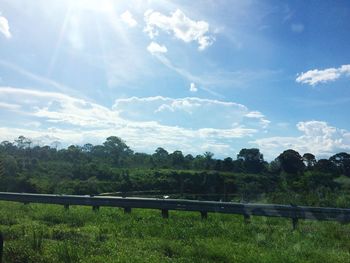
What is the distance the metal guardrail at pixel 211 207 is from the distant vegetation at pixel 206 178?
5.87 m

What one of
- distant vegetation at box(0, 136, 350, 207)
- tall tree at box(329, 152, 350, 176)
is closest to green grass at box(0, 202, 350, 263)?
distant vegetation at box(0, 136, 350, 207)

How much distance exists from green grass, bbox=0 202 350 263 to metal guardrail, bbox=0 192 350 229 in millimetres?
374

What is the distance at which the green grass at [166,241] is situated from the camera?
891cm

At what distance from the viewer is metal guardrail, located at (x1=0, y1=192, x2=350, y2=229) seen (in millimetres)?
14695

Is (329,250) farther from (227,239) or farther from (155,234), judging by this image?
(155,234)

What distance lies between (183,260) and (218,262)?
67cm

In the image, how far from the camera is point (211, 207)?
16406 mm

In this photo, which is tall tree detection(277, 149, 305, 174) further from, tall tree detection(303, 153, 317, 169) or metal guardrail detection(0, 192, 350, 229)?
metal guardrail detection(0, 192, 350, 229)

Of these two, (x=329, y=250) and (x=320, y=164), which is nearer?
(x=329, y=250)

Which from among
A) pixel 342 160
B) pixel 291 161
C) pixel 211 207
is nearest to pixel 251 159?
pixel 291 161

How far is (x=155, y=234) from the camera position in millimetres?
11961

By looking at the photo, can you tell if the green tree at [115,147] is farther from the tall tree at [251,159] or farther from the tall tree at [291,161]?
the tall tree at [291,161]

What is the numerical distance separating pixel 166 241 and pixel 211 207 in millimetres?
6126

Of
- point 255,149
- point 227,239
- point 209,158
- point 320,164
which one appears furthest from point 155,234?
point 209,158
